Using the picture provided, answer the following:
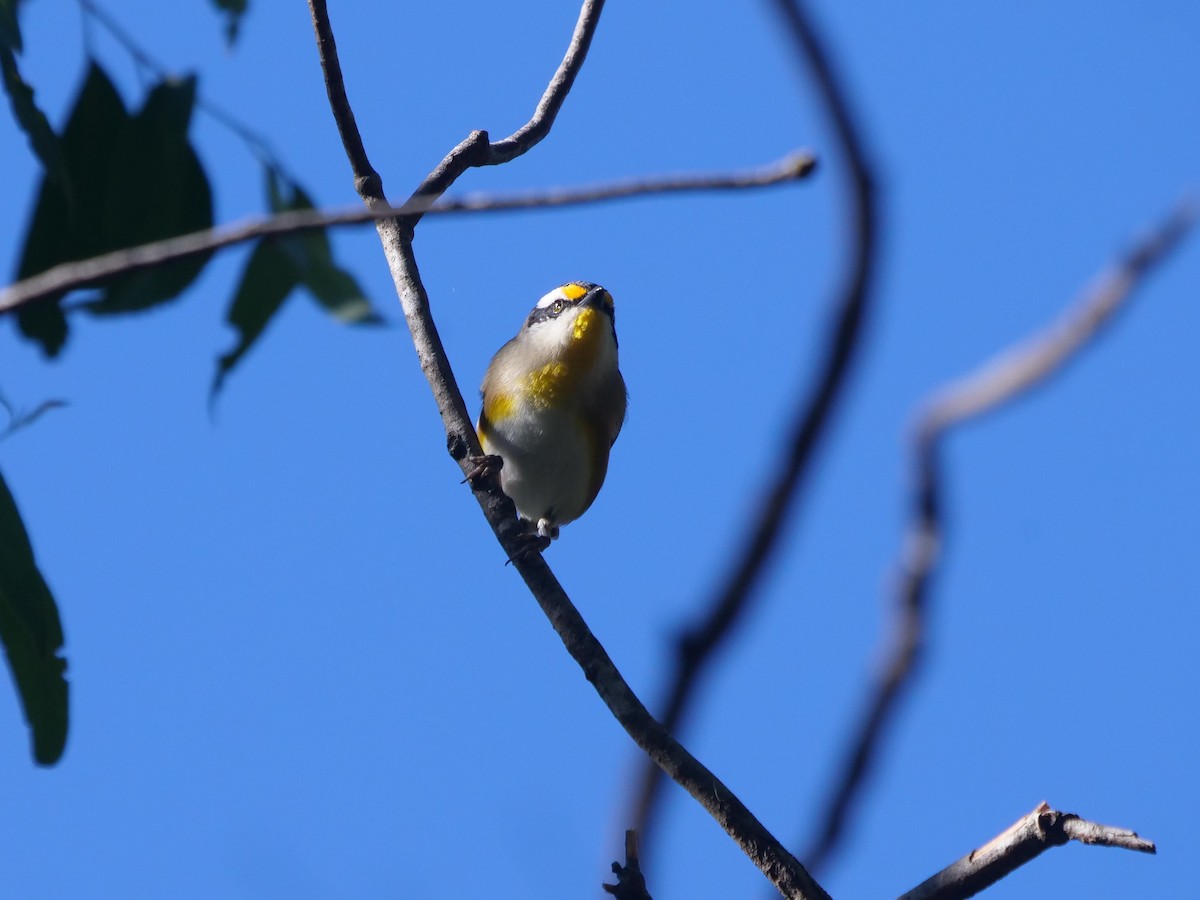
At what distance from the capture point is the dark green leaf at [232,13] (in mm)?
3510

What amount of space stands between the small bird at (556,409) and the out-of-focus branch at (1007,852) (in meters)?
3.06

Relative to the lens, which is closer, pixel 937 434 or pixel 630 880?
pixel 937 434

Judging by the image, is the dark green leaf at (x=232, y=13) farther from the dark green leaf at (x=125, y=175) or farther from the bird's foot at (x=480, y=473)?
the bird's foot at (x=480, y=473)

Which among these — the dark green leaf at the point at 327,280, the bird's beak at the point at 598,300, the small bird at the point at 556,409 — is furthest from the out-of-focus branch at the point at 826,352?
the bird's beak at the point at 598,300

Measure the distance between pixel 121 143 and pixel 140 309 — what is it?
727 millimetres

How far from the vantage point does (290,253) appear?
2.98 m

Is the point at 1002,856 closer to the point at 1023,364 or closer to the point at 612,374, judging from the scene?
the point at 1023,364

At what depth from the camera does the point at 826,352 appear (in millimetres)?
679

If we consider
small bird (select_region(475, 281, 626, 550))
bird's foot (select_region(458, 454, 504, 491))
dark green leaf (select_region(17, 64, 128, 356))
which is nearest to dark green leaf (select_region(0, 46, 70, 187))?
dark green leaf (select_region(17, 64, 128, 356))

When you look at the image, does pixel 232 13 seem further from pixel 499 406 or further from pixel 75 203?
pixel 499 406

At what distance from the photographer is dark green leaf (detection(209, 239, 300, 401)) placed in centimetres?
315

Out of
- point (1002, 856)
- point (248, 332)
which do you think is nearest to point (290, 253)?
point (248, 332)

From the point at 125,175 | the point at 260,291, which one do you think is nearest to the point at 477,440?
the point at 260,291

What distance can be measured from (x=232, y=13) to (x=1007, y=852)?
2814 mm
